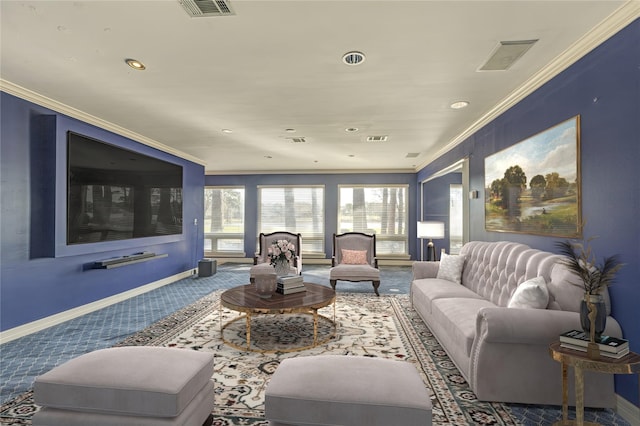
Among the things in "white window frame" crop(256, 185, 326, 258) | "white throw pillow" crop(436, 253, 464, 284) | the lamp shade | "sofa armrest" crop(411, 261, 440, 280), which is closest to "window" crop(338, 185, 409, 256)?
Answer: "white window frame" crop(256, 185, 326, 258)

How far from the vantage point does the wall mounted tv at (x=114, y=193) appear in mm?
4021

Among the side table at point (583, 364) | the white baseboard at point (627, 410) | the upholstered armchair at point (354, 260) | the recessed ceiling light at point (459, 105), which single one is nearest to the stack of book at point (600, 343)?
the side table at point (583, 364)

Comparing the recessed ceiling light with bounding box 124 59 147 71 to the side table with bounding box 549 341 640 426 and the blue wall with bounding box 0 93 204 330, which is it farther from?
the side table with bounding box 549 341 640 426

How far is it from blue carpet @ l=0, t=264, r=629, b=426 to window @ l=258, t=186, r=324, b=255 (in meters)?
2.51

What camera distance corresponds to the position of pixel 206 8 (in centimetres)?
205

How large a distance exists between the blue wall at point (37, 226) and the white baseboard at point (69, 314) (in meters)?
0.06

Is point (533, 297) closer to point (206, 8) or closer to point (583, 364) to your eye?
point (583, 364)

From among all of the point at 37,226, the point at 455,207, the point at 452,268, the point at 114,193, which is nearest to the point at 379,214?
the point at 455,207

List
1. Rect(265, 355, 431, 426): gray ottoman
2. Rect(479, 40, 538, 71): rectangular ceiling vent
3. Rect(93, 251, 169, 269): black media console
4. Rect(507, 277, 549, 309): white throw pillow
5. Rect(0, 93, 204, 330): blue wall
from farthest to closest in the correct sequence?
1. Rect(93, 251, 169, 269): black media console
2. Rect(0, 93, 204, 330): blue wall
3. Rect(479, 40, 538, 71): rectangular ceiling vent
4. Rect(507, 277, 549, 309): white throw pillow
5. Rect(265, 355, 431, 426): gray ottoman

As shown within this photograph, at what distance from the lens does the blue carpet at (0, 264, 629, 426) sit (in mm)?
2191

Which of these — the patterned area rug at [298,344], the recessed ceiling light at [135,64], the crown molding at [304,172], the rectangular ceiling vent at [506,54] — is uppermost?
the recessed ceiling light at [135,64]

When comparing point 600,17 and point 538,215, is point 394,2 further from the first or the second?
point 538,215

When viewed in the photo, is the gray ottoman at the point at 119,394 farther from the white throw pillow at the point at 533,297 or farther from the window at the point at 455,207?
the window at the point at 455,207

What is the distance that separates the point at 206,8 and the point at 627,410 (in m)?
3.80
